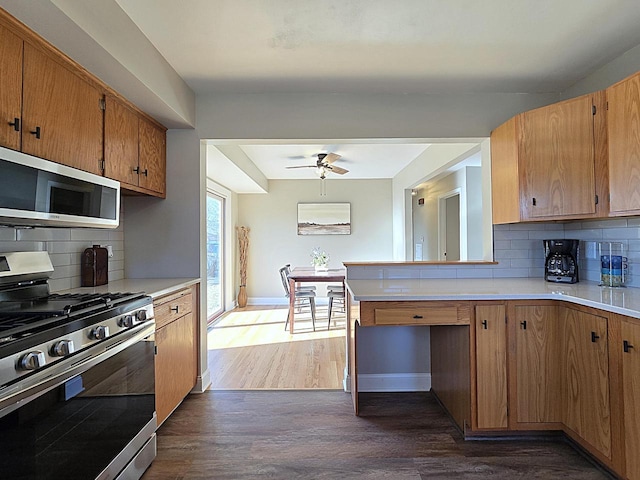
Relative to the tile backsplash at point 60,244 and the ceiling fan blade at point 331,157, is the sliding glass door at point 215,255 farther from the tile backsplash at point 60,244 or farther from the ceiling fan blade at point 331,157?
the tile backsplash at point 60,244

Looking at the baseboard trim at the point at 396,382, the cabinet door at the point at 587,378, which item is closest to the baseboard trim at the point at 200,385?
the baseboard trim at the point at 396,382

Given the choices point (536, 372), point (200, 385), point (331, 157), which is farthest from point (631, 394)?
point (331, 157)

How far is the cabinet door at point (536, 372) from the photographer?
7.01 feet

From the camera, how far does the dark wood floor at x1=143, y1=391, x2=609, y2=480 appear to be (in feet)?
6.26

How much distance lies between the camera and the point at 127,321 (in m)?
1.75

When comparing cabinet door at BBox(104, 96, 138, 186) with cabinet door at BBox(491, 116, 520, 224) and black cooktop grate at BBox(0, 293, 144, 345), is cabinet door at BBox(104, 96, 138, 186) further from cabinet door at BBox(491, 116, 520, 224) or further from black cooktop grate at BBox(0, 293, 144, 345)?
cabinet door at BBox(491, 116, 520, 224)

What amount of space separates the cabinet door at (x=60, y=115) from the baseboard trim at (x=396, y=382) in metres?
2.26

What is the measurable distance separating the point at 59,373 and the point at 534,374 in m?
2.24

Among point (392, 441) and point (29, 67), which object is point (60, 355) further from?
point (392, 441)

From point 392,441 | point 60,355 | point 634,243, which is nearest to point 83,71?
point 60,355

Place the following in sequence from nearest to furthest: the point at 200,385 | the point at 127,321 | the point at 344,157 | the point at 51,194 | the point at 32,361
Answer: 1. the point at 32,361
2. the point at 51,194
3. the point at 127,321
4. the point at 200,385
5. the point at 344,157

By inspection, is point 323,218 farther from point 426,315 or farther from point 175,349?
point 426,315

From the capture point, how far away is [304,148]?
4723mm

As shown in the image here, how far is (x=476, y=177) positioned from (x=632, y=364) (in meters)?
3.80
